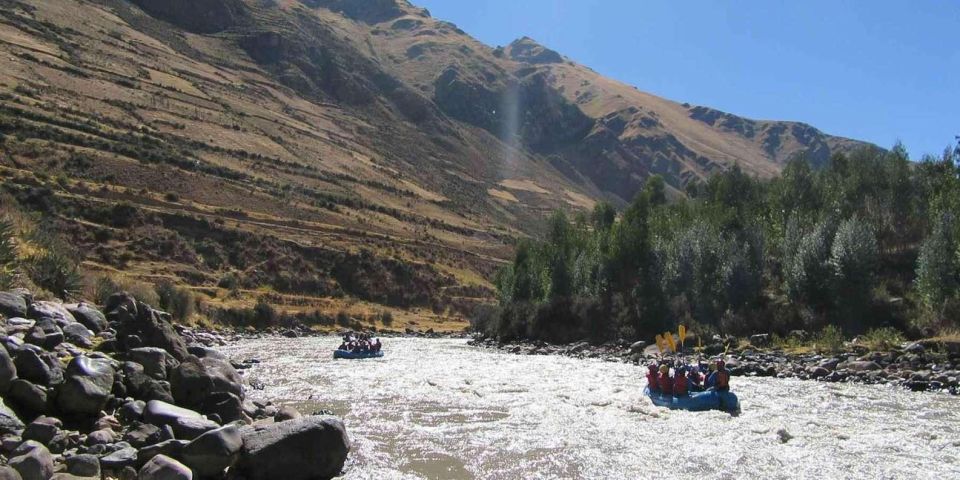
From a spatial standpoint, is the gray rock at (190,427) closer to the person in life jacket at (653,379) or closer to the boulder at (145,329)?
the boulder at (145,329)

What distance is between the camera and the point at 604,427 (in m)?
21.1

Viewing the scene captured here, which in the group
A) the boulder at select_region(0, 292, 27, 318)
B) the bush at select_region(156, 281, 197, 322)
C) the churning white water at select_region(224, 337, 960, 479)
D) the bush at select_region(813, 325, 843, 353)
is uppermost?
the bush at select_region(813, 325, 843, 353)

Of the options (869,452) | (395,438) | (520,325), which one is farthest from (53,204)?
(869,452)

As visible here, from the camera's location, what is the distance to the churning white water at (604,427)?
16.2 metres

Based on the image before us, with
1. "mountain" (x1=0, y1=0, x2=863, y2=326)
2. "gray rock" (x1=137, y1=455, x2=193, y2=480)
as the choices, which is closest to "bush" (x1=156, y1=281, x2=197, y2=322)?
"mountain" (x1=0, y1=0, x2=863, y2=326)

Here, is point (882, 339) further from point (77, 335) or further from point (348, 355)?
point (77, 335)

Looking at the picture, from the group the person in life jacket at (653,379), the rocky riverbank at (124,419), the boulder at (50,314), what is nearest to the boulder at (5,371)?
the rocky riverbank at (124,419)

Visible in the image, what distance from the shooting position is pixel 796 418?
22203mm

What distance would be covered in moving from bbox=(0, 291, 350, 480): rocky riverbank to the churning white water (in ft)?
7.55

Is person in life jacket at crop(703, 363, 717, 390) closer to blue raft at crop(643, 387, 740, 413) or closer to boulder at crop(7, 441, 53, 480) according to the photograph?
blue raft at crop(643, 387, 740, 413)

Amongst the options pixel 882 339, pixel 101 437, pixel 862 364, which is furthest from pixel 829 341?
pixel 101 437

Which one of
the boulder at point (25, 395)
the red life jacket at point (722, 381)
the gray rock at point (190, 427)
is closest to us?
the boulder at point (25, 395)

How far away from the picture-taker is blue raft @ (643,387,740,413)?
936 inches

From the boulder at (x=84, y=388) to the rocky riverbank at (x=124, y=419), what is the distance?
0.06 ft
